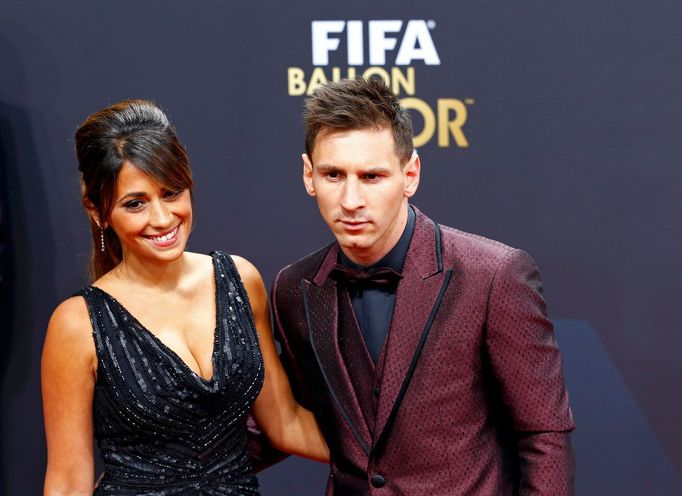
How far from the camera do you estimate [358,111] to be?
6.36 ft

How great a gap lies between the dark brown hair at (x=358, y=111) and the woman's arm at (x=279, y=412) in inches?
21.5

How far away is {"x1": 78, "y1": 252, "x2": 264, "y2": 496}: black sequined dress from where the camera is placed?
214cm

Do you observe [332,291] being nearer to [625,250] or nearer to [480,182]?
[480,182]

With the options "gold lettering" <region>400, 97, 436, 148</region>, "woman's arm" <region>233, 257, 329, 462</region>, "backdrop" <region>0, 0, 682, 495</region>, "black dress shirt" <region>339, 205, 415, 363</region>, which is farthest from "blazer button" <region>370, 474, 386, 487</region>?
"gold lettering" <region>400, 97, 436, 148</region>

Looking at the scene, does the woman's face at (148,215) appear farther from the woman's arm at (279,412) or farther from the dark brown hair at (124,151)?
the woman's arm at (279,412)

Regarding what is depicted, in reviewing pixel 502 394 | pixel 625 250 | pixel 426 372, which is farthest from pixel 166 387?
pixel 625 250

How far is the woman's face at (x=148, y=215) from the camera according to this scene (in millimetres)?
2094

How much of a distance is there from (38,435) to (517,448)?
6.47 feet

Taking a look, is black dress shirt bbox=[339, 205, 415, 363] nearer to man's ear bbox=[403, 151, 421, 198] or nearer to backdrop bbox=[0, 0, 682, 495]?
man's ear bbox=[403, 151, 421, 198]

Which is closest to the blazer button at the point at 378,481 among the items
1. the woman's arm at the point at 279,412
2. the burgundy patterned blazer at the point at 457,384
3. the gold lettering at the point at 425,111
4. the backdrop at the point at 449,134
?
the burgundy patterned blazer at the point at 457,384

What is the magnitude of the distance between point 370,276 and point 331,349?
6.9 inches

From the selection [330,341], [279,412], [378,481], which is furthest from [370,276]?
[279,412]

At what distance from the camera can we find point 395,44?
127 inches

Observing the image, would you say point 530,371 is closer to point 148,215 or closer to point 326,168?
point 326,168
